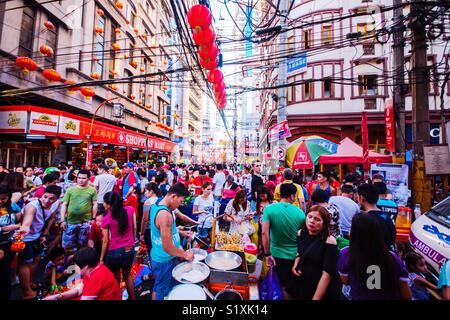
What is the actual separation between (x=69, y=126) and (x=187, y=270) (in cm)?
1243

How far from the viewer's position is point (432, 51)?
50.2 ft

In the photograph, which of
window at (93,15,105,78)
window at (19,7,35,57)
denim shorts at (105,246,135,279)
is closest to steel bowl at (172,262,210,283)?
denim shorts at (105,246,135,279)

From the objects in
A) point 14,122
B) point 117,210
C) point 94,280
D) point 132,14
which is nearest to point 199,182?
→ point 117,210

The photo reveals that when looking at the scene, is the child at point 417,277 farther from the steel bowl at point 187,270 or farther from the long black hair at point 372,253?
the steel bowl at point 187,270

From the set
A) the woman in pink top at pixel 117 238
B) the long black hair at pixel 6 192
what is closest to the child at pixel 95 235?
the woman in pink top at pixel 117 238

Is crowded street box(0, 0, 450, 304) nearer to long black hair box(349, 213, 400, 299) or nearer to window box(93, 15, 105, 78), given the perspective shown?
long black hair box(349, 213, 400, 299)

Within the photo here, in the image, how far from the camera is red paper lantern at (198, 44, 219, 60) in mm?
5377

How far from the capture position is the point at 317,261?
2479mm

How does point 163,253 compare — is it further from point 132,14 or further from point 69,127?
point 132,14

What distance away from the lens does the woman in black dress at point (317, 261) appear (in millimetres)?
2324

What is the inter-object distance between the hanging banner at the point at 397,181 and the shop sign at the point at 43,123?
14.5 m

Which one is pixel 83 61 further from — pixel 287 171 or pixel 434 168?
pixel 434 168

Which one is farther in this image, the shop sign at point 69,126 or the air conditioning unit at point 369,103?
the air conditioning unit at point 369,103
